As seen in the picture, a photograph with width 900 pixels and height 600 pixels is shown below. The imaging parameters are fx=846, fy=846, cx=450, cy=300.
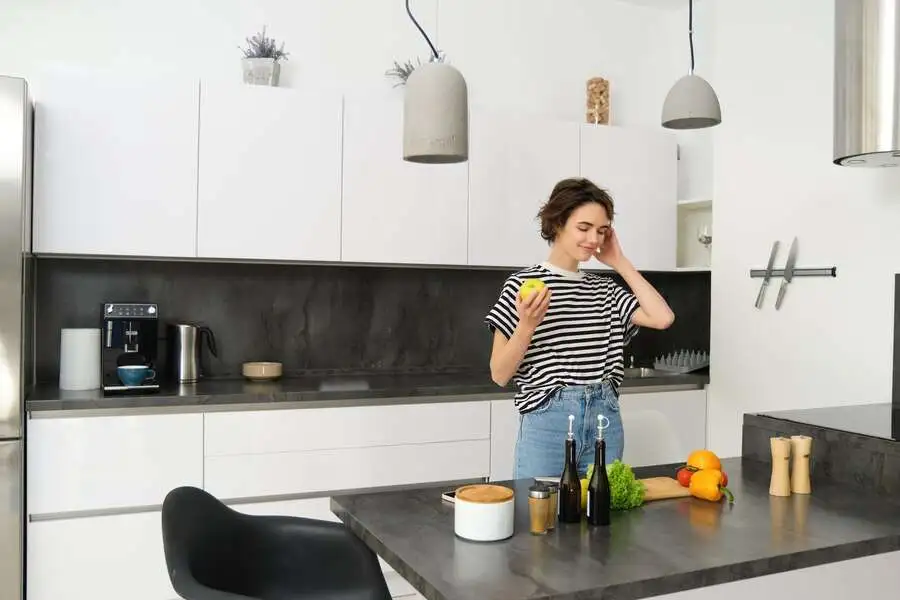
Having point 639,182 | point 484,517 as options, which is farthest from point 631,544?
point 639,182

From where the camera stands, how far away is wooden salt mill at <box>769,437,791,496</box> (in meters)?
1.93

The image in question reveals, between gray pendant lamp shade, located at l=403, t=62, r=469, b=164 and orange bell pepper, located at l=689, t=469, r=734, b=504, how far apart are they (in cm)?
91

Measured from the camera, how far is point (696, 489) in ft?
6.20

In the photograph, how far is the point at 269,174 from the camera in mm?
3365

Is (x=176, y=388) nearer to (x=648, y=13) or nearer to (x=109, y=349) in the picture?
(x=109, y=349)

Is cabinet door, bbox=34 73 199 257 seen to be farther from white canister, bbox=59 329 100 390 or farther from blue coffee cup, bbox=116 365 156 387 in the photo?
blue coffee cup, bbox=116 365 156 387

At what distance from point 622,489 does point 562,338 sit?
61 centimetres

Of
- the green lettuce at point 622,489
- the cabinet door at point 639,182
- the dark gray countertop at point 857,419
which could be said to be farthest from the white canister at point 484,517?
the cabinet door at point 639,182

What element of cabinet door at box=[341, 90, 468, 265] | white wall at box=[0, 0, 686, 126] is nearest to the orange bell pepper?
cabinet door at box=[341, 90, 468, 265]

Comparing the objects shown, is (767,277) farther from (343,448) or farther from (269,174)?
(269,174)

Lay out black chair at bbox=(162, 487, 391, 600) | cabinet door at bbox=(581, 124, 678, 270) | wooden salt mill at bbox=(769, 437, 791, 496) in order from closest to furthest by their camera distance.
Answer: black chair at bbox=(162, 487, 391, 600), wooden salt mill at bbox=(769, 437, 791, 496), cabinet door at bbox=(581, 124, 678, 270)

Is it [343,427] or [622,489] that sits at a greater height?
[622,489]

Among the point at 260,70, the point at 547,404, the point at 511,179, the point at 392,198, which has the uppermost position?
the point at 260,70

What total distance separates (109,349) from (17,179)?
0.69 meters
